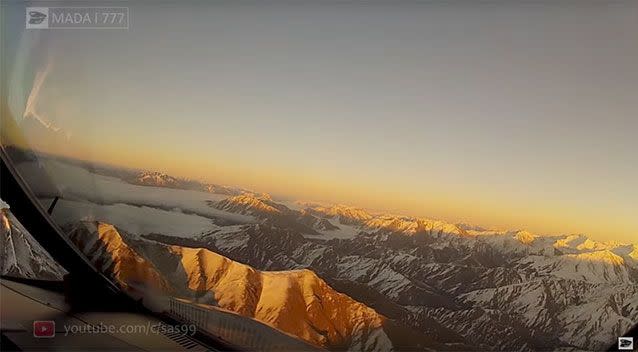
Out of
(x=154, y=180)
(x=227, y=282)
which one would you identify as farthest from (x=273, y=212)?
(x=154, y=180)

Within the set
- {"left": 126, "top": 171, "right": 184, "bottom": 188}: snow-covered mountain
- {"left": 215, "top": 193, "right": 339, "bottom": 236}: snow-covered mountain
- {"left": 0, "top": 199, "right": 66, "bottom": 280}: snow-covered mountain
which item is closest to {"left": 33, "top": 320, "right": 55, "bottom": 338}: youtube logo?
{"left": 0, "top": 199, "right": 66, "bottom": 280}: snow-covered mountain

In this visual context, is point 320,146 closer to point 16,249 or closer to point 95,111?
point 95,111

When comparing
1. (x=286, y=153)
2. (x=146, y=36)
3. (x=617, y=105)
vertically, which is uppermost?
(x=146, y=36)

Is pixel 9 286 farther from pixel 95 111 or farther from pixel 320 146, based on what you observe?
pixel 320 146

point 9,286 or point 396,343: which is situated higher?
point 9,286

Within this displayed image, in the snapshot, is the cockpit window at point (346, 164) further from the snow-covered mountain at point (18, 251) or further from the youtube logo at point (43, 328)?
the youtube logo at point (43, 328)

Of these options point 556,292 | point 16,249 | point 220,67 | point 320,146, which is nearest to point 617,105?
point 556,292

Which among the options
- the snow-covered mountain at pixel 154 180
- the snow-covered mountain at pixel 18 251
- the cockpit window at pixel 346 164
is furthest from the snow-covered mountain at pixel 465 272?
the snow-covered mountain at pixel 18 251
